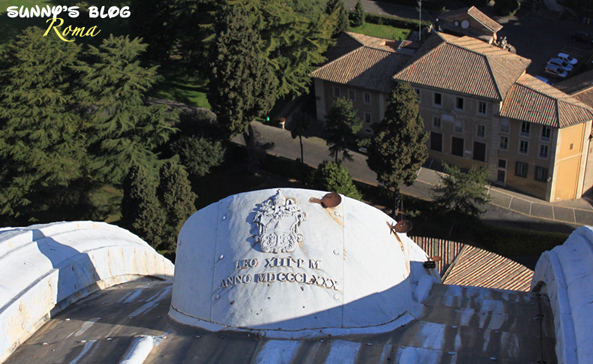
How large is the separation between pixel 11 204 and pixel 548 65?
2213 inches

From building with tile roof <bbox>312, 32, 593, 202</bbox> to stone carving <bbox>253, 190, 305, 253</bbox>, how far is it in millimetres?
35930

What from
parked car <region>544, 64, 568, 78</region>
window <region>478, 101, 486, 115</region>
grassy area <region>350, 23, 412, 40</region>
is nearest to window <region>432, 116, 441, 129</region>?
window <region>478, 101, 486, 115</region>

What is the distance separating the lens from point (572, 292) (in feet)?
44.4

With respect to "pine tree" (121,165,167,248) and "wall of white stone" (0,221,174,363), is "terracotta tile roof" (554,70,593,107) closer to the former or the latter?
"pine tree" (121,165,167,248)

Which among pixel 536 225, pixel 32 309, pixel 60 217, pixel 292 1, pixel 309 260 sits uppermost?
pixel 292 1

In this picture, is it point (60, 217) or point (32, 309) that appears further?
point (60, 217)

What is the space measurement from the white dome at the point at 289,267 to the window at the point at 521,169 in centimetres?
3696

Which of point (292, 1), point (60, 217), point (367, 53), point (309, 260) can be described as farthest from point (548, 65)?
point (309, 260)

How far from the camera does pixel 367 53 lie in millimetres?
55969

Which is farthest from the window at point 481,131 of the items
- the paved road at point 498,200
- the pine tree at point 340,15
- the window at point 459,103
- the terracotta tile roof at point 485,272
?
the pine tree at point 340,15

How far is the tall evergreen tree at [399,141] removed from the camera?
129 ft

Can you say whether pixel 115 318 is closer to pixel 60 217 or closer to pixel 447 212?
pixel 60 217

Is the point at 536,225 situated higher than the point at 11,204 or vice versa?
the point at 11,204

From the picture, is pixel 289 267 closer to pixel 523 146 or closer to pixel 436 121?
pixel 523 146
